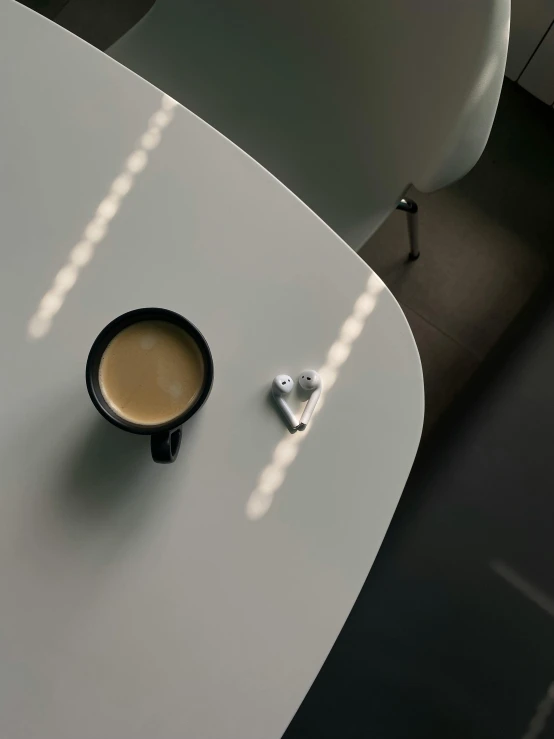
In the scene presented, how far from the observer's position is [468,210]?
4.80 feet

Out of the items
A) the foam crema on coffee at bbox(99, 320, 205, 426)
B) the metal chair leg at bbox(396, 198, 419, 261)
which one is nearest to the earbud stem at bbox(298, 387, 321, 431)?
the foam crema on coffee at bbox(99, 320, 205, 426)

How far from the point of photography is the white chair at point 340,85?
757 mm

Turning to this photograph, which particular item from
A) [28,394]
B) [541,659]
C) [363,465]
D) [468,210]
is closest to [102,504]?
[28,394]

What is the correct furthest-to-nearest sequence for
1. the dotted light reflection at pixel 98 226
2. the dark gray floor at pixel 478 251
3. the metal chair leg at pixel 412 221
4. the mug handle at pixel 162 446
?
1. the dark gray floor at pixel 478 251
2. the metal chair leg at pixel 412 221
3. the dotted light reflection at pixel 98 226
4. the mug handle at pixel 162 446

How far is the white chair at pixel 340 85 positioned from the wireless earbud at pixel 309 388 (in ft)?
1.21

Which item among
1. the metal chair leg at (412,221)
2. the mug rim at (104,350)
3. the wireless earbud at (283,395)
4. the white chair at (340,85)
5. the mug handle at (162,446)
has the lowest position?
the mug handle at (162,446)

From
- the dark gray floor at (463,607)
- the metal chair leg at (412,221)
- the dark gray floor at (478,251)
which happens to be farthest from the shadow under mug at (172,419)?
the dark gray floor at (478,251)

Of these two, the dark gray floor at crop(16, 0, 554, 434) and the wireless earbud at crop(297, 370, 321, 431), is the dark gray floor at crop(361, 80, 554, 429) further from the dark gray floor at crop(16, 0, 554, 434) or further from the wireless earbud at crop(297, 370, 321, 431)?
the wireless earbud at crop(297, 370, 321, 431)

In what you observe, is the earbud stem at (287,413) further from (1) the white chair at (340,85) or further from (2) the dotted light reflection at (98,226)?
(1) the white chair at (340,85)

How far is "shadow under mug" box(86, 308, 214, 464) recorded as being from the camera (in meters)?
0.53

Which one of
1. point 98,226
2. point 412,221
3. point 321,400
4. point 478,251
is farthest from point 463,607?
point 478,251

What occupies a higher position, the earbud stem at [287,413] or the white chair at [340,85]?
the white chair at [340,85]

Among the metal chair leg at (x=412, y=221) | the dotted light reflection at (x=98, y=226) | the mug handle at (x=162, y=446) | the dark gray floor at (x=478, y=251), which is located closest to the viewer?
the mug handle at (x=162, y=446)

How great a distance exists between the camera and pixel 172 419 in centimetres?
54
